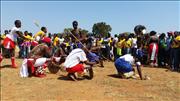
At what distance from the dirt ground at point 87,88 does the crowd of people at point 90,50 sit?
0.51 metres

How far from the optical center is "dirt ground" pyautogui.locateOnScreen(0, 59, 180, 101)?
9406mm

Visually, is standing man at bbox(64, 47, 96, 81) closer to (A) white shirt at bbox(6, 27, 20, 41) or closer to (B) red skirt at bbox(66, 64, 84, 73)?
(B) red skirt at bbox(66, 64, 84, 73)

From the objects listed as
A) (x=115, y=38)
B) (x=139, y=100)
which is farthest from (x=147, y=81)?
(x=115, y=38)

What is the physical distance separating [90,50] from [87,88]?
11.8 feet

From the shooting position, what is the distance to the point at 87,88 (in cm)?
1041

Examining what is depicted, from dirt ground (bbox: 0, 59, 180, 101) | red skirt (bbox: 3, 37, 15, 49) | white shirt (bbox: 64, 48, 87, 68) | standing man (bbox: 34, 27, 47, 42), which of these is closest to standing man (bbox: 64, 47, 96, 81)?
white shirt (bbox: 64, 48, 87, 68)

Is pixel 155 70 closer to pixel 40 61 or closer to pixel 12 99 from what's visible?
pixel 40 61

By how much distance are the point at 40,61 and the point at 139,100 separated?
161 inches

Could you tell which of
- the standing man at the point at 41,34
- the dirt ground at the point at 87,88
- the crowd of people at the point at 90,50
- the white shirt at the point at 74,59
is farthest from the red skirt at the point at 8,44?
the white shirt at the point at 74,59

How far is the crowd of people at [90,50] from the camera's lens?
474 inches

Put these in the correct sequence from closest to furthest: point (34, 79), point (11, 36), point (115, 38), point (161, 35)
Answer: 1. point (34, 79)
2. point (11, 36)
3. point (161, 35)
4. point (115, 38)

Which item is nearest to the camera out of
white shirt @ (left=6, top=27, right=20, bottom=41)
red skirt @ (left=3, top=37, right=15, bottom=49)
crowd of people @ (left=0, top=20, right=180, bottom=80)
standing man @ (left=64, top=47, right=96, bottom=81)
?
standing man @ (left=64, top=47, right=96, bottom=81)

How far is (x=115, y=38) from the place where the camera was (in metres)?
20.4

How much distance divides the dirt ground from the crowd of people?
0.51 meters
